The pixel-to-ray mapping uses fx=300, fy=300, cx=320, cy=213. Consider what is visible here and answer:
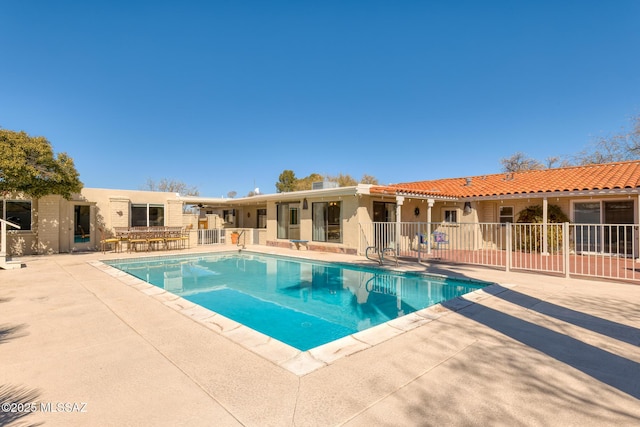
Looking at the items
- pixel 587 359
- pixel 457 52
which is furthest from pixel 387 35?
pixel 587 359

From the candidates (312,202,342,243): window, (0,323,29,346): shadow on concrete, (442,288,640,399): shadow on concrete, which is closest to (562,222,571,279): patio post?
(442,288,640,399): shadow on concrete

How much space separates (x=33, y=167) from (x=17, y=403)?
39.3 feet

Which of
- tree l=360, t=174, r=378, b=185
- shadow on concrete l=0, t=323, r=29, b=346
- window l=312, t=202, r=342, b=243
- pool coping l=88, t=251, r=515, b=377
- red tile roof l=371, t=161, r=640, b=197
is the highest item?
tree l=360, t=174, r=378, b=185

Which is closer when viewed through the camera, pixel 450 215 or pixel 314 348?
pixel 314 348

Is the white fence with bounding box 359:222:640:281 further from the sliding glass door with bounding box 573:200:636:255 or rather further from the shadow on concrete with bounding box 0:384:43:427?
the shadow on concrete with bounding box 0:384:43:427

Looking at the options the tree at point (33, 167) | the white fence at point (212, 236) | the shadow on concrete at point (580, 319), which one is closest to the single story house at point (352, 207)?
the white fence at point (212, 236)

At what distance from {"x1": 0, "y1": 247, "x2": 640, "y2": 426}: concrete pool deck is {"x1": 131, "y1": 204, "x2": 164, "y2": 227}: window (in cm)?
1237

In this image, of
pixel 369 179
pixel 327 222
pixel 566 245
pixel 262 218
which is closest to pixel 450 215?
pixel 327 222

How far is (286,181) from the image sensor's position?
42.1m

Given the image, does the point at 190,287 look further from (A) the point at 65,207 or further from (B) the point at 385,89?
(B) the point at 385,89

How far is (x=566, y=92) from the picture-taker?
50.9ft

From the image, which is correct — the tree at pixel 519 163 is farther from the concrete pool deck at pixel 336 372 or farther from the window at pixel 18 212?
the window at pixel 18 212

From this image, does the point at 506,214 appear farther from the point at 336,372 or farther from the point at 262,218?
the point at 336,372

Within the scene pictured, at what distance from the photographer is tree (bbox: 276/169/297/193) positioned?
41722mm
